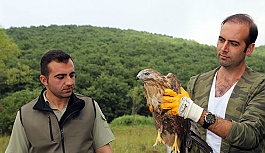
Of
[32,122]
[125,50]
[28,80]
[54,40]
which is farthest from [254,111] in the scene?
[54,40]

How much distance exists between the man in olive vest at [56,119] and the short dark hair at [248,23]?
154 cm

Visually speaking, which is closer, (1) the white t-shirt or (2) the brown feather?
(2) the brown feather

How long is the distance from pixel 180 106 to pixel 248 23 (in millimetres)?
943

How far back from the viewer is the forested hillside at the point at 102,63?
25.7 meters

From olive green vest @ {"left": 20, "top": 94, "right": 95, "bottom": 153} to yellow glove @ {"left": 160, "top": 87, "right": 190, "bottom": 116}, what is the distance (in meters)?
1.15

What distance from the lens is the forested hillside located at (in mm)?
25678

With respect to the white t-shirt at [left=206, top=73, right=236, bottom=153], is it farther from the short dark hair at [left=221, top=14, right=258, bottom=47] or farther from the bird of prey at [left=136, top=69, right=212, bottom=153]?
the short dark hair at [left=221, top=14, right=258, bottom=47]

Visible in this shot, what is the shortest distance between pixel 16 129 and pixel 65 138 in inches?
19.5

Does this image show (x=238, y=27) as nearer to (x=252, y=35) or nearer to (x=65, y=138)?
(x=252, y=35)

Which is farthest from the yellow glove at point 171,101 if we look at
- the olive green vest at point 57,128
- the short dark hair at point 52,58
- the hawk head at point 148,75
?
the short dark hair at point 52,58

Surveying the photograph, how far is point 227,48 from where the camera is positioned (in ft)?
9.78

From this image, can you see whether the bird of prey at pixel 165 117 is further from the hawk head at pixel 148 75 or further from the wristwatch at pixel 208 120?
the wristwatch at pixel 208 120

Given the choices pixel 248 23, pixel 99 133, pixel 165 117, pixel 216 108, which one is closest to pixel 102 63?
pixel 99 133

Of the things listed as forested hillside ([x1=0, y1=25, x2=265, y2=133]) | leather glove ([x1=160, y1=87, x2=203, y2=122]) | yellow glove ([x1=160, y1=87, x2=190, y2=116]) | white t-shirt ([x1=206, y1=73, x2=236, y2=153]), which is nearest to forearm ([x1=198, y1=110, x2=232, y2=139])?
leather glove ([x1=160, y1=87, x2=203, y2=122])
